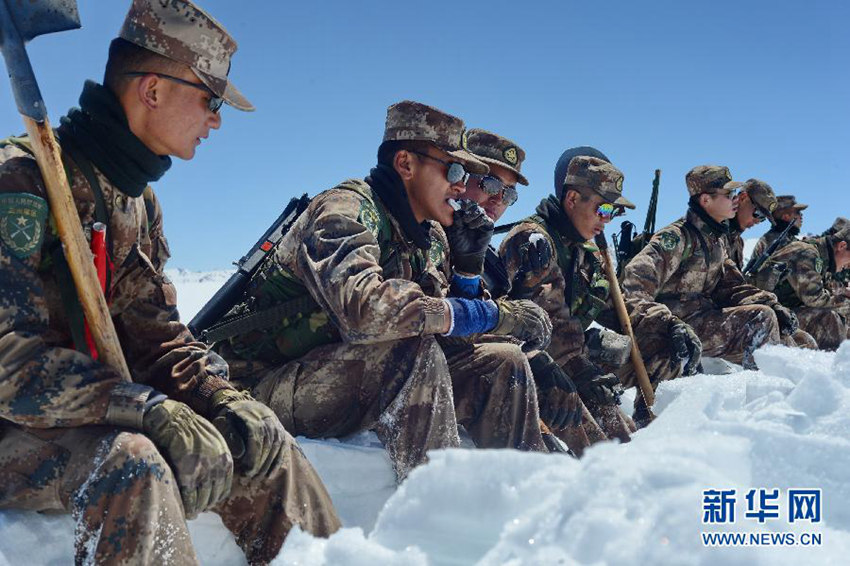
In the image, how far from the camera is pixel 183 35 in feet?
8.92

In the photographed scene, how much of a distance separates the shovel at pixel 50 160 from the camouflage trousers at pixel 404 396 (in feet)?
4.58

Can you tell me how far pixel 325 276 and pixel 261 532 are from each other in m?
1.23

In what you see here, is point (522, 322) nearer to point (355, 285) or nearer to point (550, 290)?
point (355, 285)

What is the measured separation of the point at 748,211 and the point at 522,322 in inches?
283

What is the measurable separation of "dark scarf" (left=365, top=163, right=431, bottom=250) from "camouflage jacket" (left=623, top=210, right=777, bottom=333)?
348 centimetres

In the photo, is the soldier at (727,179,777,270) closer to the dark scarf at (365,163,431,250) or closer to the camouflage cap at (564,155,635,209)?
the camouflage cap at (564,155,635,209)

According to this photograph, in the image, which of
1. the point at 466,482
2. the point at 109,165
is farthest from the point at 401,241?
the point at 466,482

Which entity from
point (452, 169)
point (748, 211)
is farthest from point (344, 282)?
point (748, 211)

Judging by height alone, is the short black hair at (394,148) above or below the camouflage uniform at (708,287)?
below

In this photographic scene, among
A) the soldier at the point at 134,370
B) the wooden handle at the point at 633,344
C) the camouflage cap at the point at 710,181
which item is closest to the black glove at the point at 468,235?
the soldier at the point at 134,370

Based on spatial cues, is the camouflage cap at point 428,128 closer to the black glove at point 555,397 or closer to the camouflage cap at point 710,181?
the black glove at point 555,397

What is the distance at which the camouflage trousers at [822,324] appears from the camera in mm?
10789

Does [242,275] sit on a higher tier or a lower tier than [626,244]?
lower

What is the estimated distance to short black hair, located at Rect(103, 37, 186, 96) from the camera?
2.67 meters
